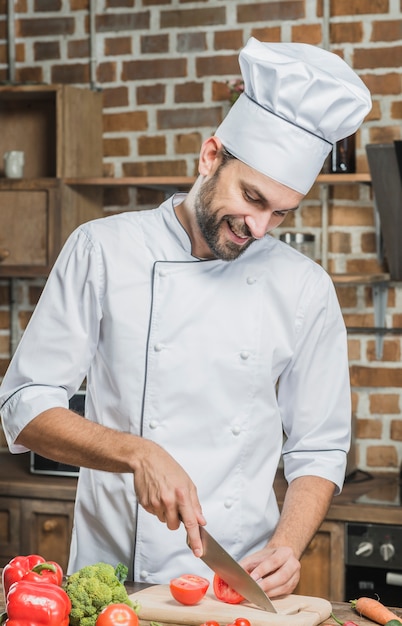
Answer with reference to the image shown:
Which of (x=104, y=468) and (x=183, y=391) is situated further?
(x=183, y=391)

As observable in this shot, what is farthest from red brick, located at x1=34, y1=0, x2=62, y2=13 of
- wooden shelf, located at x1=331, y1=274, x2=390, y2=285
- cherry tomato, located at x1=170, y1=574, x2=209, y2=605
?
cherry tomato, located at x1=170, y1=574, x2=209, y2=605

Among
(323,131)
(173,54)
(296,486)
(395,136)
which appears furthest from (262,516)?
(173,54)

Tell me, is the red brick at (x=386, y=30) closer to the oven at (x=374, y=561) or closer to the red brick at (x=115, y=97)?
the red brick at (x=115, y=97)

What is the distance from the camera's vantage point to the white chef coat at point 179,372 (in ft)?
5.41

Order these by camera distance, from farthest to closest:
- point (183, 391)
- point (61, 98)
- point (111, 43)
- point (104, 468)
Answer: point (111, 43) < point (61, 98) < point (183, 391) < point (104, 468)

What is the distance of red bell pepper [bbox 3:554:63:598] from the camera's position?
1.37 meters

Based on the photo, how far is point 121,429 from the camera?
168 cm

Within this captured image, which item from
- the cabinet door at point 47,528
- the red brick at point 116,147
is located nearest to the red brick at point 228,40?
the red brick at point 116,147

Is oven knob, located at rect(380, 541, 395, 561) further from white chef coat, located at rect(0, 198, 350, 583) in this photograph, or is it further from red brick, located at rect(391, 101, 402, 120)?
red brick, located at rect(391, 101, 402, 120)

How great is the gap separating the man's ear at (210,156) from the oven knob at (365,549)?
4.36 feet

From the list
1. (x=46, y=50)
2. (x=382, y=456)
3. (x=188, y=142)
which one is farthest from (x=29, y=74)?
(x=382, y=456)

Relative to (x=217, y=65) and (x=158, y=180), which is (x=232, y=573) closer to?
(x=158, y=180)

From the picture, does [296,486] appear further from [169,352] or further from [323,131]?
[323,131]

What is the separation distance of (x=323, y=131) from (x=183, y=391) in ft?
1.61
